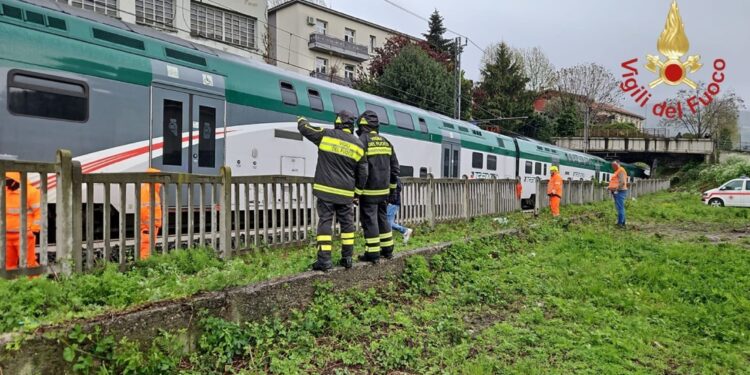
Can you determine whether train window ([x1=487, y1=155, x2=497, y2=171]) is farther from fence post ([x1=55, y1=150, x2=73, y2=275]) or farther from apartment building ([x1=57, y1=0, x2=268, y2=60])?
fence post ([x1=55, y1=150, x2=73, y2=275])

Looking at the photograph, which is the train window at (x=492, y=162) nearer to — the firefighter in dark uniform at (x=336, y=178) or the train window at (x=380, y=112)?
the train window at (x=380, y=112)

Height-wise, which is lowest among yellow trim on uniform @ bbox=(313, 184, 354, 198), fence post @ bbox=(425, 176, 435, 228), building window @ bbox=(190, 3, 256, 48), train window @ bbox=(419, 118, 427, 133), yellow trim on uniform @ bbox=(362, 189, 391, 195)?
fence post @ bbox=(425, 176, 435, 228)

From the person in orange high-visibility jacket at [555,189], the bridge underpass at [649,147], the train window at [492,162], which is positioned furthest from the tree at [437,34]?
the person in orange high-visibility jacket at [555,189]

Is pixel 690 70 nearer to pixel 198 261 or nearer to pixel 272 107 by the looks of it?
pixel 272 107

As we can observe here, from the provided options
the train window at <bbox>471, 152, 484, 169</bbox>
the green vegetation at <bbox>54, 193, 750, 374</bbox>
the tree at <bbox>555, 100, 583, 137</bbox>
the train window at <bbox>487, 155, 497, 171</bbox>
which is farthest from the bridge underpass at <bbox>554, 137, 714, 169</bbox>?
the green vegetation at <bbox>54, 193, 750, 374</bbox>

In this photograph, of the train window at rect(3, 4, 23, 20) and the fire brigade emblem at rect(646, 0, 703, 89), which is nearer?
the train window at rect(3, 4, 23, 20)

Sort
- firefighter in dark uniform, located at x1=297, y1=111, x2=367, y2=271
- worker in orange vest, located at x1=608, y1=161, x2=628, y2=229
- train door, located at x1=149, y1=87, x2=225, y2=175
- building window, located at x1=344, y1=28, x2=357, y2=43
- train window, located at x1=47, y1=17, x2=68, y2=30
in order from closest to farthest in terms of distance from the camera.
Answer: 1. firefighter in dark uniform, located at x1=297, y1=111, x2=367, y2=271
2. train window, located at x1=47, y1=17, x2=68, y2=30
3. train door, located at x1=149, y1=87, x2=225, y2=175
4. worker in orange vest, located at x1=608, y1=161, x2=628, y2=229
5. building window, located at x1=344, y1=28, x2=357, y2=43

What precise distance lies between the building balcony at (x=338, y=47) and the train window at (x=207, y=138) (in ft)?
91.1

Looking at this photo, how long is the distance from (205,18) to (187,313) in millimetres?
25395

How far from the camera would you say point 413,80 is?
1180 inches

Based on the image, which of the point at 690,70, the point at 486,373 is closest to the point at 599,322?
the point at 486,373

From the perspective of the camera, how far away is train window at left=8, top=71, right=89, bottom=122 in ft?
Answer: 21.4

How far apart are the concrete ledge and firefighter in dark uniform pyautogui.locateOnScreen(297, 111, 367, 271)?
0.40 metres

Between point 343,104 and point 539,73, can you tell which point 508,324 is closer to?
point 343,104
